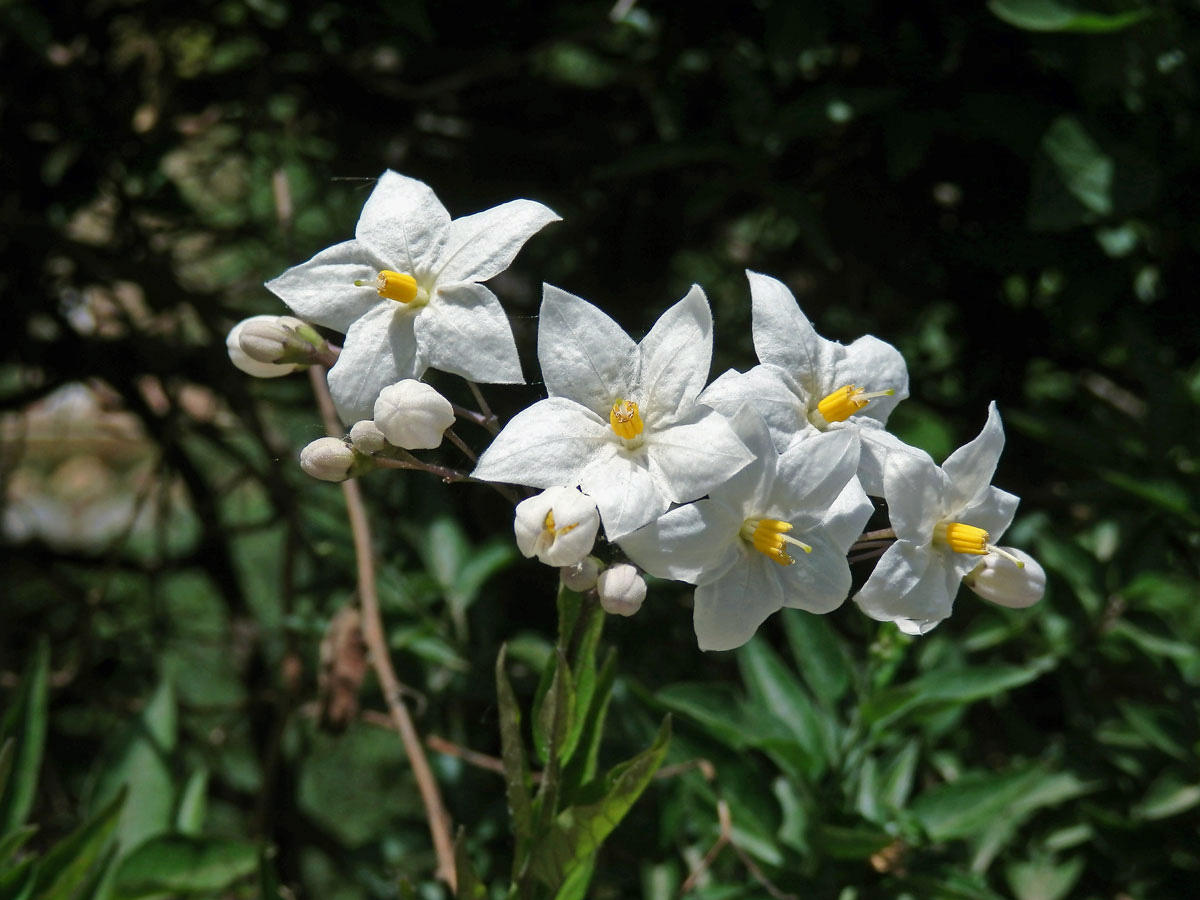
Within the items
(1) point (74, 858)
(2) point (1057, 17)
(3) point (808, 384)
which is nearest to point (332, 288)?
(3) point (808, 384)

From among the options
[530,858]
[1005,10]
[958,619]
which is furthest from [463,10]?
[530,858]

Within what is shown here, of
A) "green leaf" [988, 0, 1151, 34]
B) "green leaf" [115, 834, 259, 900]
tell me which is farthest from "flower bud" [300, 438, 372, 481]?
"green leaf" [988, 0, 1151, 34]

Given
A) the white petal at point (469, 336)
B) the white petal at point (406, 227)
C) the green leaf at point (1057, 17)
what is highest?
the green leaf at point (1057, 17)

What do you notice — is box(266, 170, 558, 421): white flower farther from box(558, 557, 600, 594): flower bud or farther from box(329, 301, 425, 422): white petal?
box(558, 557, 600, 594): flower bud

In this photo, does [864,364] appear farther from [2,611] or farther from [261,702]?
[2,611]

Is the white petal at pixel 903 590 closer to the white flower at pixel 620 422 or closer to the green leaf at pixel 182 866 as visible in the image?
the white flower at pixel 620 422

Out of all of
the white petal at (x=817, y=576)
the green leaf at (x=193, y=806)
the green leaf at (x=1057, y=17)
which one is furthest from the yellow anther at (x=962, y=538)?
the green leaf at (x=193, y=806)

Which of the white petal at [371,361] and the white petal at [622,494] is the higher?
the white petal at [622,494]
